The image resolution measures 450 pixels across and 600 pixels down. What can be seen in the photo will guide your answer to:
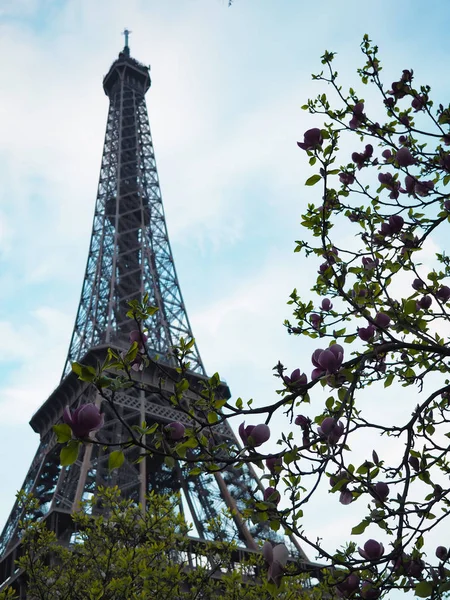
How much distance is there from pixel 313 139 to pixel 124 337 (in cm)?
3493

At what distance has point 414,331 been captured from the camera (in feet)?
15.8

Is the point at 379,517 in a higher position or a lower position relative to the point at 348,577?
higher

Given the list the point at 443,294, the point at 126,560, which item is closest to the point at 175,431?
the point at 443,294

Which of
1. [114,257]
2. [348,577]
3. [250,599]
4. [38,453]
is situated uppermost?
[114,257]

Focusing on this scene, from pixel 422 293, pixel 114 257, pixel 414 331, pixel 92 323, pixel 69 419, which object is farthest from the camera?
pixel 114 257

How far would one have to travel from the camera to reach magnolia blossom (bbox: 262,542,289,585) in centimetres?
295

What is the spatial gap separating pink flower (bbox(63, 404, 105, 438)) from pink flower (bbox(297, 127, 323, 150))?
243 cm

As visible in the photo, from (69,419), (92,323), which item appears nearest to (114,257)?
(92,323)

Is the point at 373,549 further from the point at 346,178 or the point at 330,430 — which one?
the point at 346,178

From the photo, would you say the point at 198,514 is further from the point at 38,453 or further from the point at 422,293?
the point at 422,293

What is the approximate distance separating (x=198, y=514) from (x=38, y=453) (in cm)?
1089

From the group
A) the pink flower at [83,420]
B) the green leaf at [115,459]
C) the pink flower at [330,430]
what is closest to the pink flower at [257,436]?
the pink flower at [330,430]

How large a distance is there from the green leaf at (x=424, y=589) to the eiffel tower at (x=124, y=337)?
1436 cm

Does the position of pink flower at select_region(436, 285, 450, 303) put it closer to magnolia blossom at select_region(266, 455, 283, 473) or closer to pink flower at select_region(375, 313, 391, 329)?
pink flower at select_region(375, 313, 391, 329)
